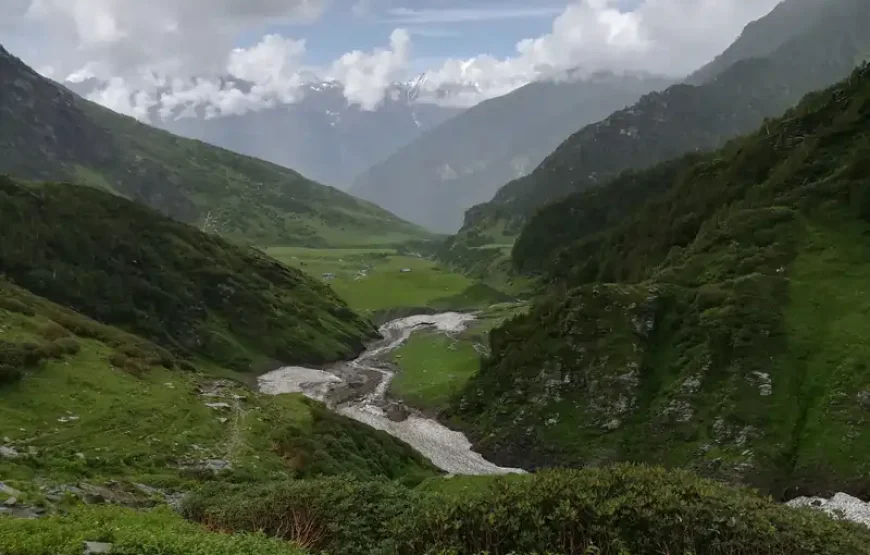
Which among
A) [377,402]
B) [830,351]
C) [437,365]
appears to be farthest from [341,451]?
[437,365]

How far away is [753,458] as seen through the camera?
7438 centimetres

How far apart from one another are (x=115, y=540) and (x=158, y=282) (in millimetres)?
136805

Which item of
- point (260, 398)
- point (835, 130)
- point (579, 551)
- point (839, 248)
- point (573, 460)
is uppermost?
point (835, 130)

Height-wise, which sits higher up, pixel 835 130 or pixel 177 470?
pixel 835 130

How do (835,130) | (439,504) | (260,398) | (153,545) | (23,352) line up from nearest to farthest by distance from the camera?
(153,545)
(439,504)
(23,352)
(260,398)
(835,130)

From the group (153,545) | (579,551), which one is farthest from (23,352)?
(579,551)

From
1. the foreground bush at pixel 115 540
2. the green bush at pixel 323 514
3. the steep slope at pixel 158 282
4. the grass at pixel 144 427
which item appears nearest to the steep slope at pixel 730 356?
the grass at pixel 144 427

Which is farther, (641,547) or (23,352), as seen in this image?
(23,352)

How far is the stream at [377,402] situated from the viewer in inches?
3666

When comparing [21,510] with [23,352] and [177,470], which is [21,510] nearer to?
[177,470]

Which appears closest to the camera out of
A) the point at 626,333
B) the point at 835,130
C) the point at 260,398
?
the point at 260,398

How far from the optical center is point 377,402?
11962cm

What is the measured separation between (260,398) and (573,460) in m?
43.4

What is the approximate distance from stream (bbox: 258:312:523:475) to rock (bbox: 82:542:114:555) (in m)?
63.4
